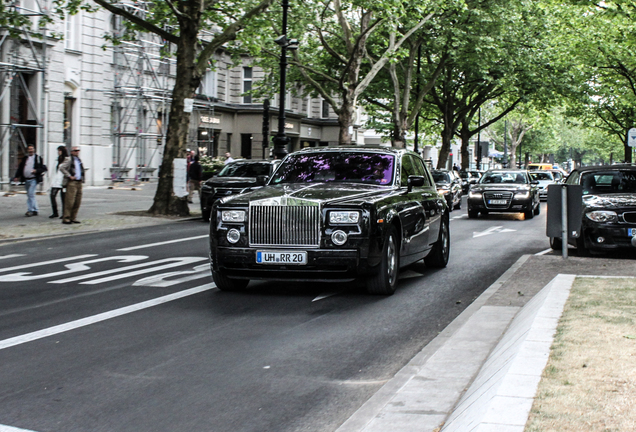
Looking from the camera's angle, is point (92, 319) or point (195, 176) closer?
point (92, 319)

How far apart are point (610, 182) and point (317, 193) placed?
6740mm

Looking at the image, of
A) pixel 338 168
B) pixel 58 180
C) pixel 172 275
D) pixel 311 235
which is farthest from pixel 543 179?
pixel 311 235

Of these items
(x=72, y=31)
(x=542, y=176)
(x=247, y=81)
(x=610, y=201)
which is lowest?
(x=610, y=201)

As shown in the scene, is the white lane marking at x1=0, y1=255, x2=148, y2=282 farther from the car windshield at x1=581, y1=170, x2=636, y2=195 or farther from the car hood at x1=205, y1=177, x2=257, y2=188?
the car hood at x1=205, y1=177, x2=257, y2=188

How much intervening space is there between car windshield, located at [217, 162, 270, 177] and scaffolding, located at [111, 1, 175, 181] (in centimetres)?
1463

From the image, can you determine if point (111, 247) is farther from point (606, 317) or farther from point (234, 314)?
point (606, 317)

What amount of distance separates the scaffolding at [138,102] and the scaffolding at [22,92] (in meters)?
5.98

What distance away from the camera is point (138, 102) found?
37.4 m

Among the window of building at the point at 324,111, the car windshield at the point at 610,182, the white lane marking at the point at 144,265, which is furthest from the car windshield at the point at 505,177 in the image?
the window of building at the point at 324,111

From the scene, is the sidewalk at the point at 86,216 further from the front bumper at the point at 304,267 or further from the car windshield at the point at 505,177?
the car windshield at the point at 505,177

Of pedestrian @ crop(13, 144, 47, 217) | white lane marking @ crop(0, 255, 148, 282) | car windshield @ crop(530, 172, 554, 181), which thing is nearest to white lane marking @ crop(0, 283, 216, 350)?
white lane marking @ crop(0, 255, 148, 282)

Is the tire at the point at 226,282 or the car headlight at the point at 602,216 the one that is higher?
the car headlight at the point at 602,216

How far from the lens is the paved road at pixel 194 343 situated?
489cm

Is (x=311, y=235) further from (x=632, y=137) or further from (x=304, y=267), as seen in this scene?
(x=632, y=137)
